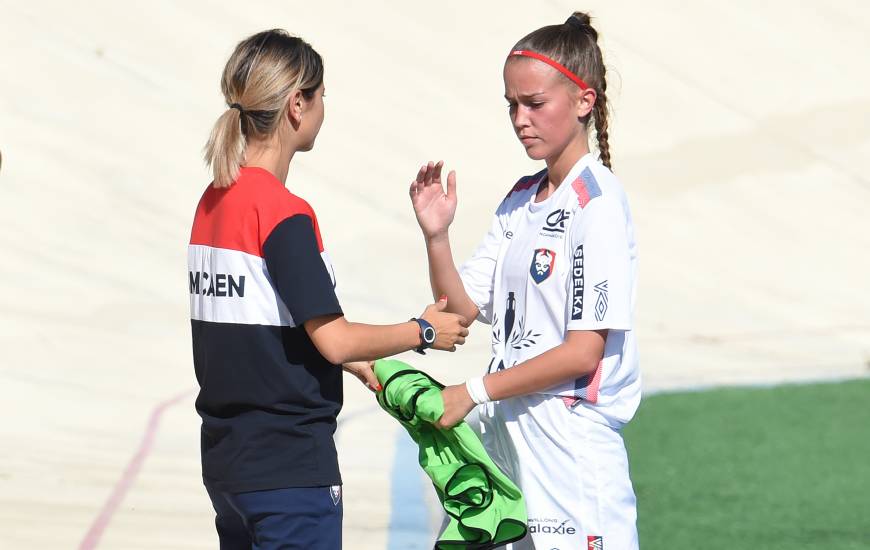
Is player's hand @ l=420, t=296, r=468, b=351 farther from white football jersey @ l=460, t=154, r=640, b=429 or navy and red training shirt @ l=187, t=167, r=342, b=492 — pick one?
navy and red training shirt @ l=187, t=167, r=342, b=492

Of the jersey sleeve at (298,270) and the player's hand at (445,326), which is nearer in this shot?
the jersey sleeve at (298,270)

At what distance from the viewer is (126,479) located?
768cm

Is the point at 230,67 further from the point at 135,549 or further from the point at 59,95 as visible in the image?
the point at 59,95

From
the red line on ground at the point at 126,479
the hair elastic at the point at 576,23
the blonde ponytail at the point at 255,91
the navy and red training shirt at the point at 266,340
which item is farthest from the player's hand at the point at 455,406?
the red line on ground at the point at 126,479

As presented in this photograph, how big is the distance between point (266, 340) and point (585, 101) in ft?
3.69

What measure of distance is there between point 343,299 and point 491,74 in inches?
227

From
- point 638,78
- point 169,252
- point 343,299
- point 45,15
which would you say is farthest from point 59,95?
point 638,78

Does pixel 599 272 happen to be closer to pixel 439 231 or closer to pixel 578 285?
pixel 578 285

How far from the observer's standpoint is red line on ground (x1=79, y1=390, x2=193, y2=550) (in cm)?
646

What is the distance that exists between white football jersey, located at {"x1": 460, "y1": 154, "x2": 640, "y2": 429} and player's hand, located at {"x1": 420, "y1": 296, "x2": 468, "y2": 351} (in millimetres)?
142

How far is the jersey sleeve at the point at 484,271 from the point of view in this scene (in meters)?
4.00

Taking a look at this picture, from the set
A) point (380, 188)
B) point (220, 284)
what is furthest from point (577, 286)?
point (380, 188)

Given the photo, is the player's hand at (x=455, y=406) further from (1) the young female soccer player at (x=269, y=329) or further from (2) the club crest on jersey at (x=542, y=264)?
(2) the club crest on jersey at (x=542, y=264)

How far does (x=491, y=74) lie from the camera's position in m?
17.8
